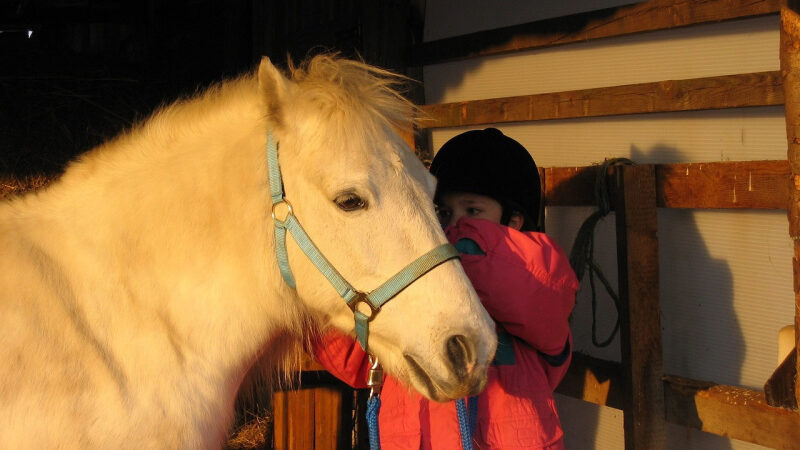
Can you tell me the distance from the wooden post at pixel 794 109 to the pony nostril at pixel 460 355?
0.93m

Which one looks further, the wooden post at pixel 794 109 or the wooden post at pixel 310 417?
the wooden post at pixel 310 417

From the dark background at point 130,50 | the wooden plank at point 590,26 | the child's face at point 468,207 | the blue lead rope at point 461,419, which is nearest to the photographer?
the blue lead rope at point 461,419

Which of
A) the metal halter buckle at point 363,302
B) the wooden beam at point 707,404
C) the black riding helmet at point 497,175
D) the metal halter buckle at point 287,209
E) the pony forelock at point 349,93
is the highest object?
the pony forelock at point 349,93

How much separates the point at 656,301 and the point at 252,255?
1536mm

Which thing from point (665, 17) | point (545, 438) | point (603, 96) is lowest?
point (545, 438)

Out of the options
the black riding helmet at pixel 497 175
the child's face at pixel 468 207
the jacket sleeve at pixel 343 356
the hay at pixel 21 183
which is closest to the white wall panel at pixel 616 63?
the black riding helmet at pixel 497 175

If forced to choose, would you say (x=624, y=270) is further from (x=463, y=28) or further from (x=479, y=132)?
(x=463, y=28)

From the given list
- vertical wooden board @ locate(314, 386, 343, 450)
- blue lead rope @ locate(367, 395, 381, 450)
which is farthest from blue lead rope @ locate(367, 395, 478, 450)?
vertical wooden board @ locate(314, 386, 343, 450)

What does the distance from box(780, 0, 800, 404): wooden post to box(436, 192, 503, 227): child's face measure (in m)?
0.88

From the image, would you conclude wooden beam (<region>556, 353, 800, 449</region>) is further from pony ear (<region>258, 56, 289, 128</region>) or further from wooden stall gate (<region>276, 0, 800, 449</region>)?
pony ear (<region>258, 56, 289, 128</region>)

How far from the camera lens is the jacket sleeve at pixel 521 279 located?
83.0 inches

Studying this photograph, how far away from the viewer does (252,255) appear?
2016mm

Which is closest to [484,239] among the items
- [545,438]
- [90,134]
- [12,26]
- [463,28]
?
[545,438]

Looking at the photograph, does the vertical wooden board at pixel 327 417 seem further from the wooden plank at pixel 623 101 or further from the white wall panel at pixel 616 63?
the white wall panel at pixel 616 63
